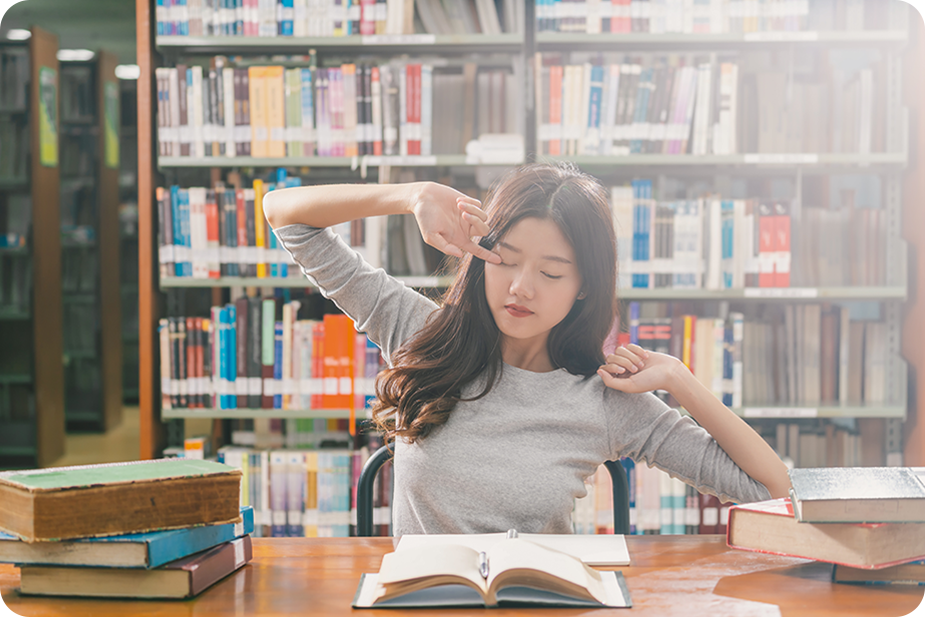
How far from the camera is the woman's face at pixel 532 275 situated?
1.08 meters

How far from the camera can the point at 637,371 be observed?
1.10 meters

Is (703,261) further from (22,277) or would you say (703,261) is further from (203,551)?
(22,277)

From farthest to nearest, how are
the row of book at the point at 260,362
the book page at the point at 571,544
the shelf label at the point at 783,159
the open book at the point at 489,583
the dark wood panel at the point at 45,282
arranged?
the dark wood panel at the point at 45,282, the row of book at the point at 260,362, the shelf label at the point at 783,159, the book page at the point at 571,544, the open book at the point at 489,583

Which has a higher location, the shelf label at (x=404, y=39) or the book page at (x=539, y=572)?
the shelf label at (x=404, y=39)

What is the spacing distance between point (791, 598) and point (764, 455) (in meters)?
0.32

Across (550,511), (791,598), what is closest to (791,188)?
(550,511)

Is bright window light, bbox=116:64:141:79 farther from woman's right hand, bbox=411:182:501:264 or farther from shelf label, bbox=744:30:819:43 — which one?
woman's right hand, bbox=411:182:501:264

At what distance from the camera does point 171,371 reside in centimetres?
230

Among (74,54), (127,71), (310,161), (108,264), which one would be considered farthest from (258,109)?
(127,71)

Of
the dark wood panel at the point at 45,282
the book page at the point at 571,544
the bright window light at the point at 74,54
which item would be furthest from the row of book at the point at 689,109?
the bright window light at the point at 74,54

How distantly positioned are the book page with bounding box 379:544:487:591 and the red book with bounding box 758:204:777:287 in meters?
1.76

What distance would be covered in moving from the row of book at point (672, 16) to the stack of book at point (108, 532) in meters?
1.92

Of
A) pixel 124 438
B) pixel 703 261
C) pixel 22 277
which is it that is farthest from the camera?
pixel 124 438

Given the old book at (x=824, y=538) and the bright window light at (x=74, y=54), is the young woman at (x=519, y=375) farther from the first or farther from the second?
the bright window light at (x=74, y=54)
